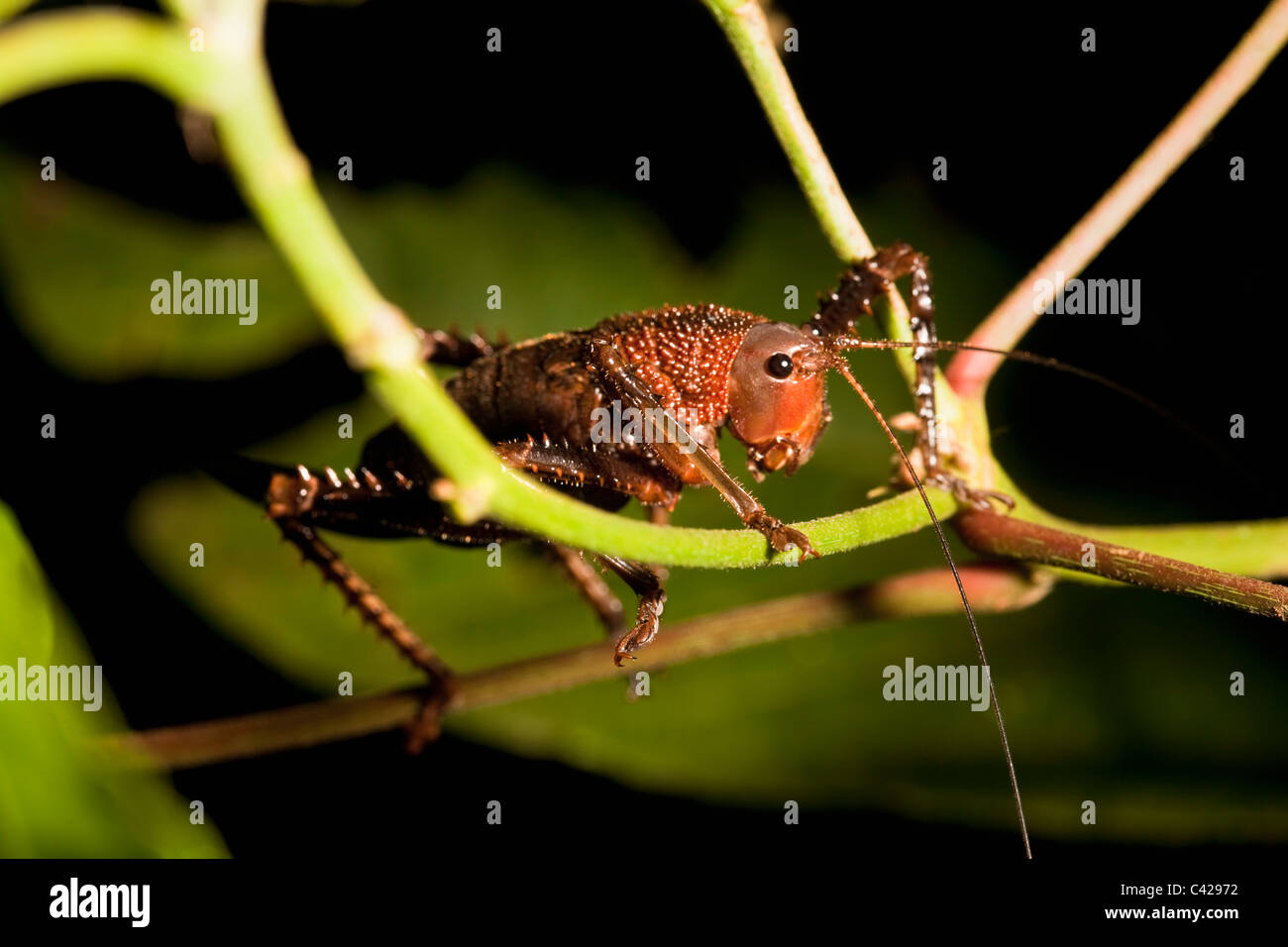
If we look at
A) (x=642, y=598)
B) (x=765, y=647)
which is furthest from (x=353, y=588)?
(x=765, y=647)

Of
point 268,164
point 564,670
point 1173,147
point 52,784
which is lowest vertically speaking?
point 52,784

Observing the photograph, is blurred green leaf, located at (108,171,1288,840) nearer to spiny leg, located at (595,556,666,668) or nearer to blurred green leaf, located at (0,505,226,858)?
spiny leg, located at (595,556,666,668)

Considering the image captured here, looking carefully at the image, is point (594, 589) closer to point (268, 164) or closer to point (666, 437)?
point (666, 437)

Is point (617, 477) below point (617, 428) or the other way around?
below
